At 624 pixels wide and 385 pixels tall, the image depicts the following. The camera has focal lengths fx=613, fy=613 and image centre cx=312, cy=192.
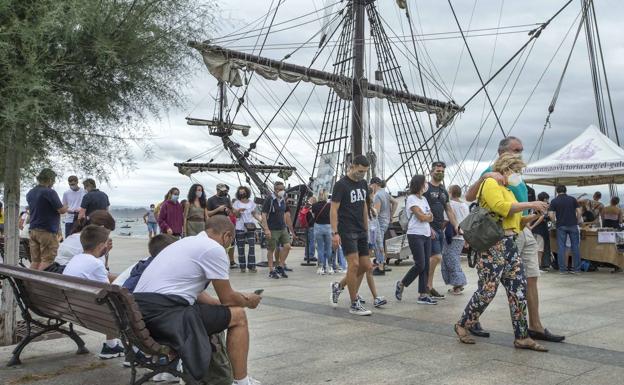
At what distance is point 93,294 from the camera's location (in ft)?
11.0

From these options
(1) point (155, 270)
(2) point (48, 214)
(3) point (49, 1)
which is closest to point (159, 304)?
(1) point (155, 270)

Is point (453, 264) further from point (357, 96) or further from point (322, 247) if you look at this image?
point (357, 96)

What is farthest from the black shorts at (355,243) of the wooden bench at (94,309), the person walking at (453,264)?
the wooden bench at (94,309)

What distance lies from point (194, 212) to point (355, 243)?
15.7 ft

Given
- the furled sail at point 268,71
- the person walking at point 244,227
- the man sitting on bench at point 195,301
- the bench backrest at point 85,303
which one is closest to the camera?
the bench backrest at point 85,303

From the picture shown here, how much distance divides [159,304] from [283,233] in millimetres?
8180

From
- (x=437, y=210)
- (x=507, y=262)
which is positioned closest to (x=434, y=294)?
(x=437, y=210)

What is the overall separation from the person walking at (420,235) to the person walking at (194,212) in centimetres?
445

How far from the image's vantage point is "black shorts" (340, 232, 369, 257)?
6.86m

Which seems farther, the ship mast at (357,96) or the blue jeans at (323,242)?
the ship mast at (357,96)

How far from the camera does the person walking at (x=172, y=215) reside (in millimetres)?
10859

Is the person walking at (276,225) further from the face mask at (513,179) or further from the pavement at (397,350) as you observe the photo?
the face mask at (513,179)

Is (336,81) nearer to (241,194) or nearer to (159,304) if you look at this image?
(241,194)

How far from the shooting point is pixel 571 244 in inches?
456
